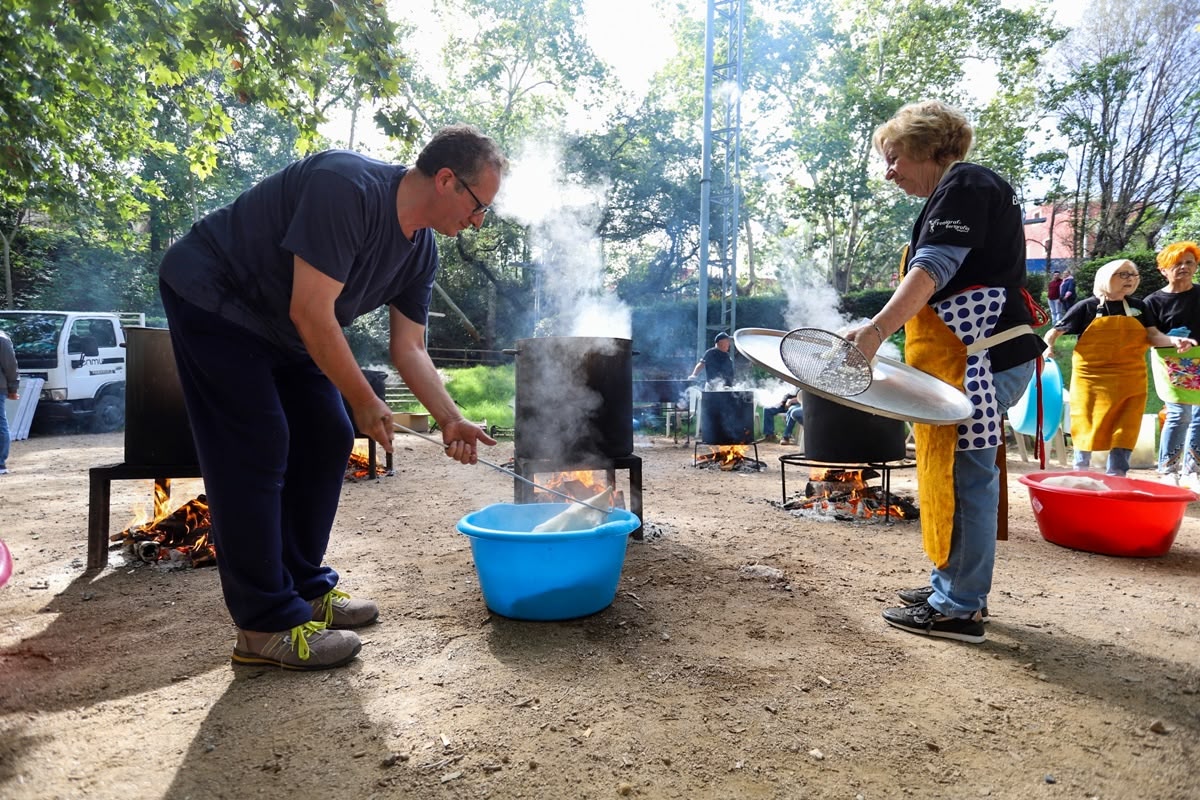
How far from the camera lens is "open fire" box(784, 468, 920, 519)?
14.9ft

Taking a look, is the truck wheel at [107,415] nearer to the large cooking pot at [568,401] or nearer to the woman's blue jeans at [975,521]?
the large cooking pot at [568,401]

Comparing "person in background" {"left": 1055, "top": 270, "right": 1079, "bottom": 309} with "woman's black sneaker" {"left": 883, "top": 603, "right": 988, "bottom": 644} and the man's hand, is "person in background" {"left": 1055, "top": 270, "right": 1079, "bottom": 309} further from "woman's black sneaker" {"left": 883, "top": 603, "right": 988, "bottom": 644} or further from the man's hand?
the man's hand

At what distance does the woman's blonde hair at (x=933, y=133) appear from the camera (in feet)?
7.39

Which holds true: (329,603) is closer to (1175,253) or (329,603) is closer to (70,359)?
(1175,253)

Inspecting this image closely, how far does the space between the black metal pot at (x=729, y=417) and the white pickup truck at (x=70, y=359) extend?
8.95m

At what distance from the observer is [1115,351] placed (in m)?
4.43

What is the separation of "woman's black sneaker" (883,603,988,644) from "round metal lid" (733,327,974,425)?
0.81 meters

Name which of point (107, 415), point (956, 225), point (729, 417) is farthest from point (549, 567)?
point (107, 415)

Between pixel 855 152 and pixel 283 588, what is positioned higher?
pixel 855 152

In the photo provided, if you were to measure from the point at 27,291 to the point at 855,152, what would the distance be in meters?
24.6

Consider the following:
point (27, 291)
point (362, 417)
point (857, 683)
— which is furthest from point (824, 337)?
point (27, 291)

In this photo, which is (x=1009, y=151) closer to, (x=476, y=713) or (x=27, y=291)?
(x=476, y=713)

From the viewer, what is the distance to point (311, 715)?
179cm

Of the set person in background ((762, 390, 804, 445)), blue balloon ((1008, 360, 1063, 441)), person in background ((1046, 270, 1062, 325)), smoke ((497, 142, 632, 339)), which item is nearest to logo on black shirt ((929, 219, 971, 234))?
person in background ((1046, 270, 1062, 325))
